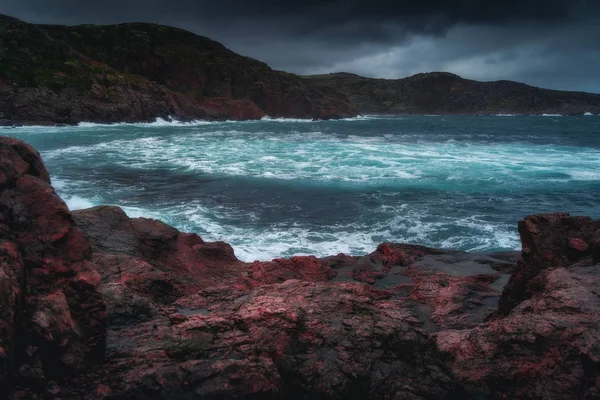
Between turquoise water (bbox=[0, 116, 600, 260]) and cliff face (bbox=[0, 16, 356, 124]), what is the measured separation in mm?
21915

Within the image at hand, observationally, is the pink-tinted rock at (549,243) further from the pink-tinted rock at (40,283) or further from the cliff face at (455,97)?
the cliff face at (455,97)

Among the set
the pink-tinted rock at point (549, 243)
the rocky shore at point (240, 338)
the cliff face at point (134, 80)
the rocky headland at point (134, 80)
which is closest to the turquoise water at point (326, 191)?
the pink-tinted rock at point (549, 243)

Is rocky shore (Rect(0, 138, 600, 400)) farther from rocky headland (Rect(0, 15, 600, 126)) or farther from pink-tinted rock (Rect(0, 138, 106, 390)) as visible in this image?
rocky headland (Rect(0, 15, 600, 126))

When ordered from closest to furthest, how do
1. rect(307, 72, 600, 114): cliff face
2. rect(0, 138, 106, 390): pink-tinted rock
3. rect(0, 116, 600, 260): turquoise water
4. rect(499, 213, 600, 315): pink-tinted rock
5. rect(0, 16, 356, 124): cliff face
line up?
rect(0, 138, 106, 390): pink-tinted rock → rect(499, 213, 600, 315): pink-tinted rock → rect(0, 116, 600, 260): turquoise water → rect(0, 16, 356, 124): cliff face → rect(307, 72, 600, 114): cliff face

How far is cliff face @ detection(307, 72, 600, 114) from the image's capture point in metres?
151

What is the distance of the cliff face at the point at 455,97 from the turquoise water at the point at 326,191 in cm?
12833

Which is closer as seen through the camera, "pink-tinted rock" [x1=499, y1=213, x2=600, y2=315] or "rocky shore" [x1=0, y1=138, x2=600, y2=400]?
"rocky shore" [x1=0, y1=138, x2=600, y2=400]

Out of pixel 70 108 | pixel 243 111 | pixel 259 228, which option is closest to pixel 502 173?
pixel 259 228

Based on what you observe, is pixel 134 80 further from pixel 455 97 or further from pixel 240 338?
pixel 455 97

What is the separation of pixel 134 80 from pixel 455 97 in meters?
134

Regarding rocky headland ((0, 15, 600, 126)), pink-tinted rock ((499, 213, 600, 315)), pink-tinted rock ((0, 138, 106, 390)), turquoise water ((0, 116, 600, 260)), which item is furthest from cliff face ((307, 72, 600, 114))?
pink-tinted rock ((0, 138, 106, 390))

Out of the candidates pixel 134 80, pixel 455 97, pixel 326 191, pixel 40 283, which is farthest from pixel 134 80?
pixel 455 97

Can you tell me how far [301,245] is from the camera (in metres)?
10.6

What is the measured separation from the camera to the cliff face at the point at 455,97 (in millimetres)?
151125
